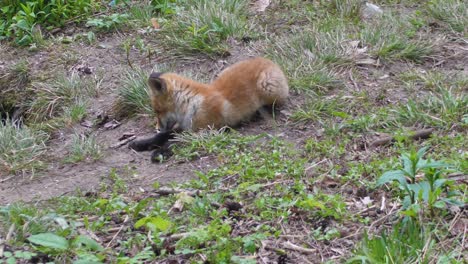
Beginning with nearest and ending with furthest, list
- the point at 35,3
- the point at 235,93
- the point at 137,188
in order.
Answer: the point at 137,188 < the point at 235,93 < the point at 35,3

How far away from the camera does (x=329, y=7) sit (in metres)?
9.59

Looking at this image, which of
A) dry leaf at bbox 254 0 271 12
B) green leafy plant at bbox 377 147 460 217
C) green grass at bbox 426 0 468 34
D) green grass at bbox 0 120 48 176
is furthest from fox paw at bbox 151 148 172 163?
green grass at bbox 426 0 468 34

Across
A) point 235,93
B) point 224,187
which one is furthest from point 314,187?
point 235,93

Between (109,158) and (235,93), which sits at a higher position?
(235,93)

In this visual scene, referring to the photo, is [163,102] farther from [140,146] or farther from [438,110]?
[438,110]

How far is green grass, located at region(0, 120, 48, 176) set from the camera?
700 cm

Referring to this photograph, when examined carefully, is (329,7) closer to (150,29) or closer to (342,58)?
(342,58)

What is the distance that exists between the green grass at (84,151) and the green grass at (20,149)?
318 millimetres

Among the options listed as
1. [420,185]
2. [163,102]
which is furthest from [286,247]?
[163,102]

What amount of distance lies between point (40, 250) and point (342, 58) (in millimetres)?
4688

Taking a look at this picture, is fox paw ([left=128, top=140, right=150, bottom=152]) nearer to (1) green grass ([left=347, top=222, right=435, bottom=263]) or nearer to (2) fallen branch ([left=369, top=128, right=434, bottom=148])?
(2) fallen branch ([left=369, top=128, right=434, bottom=148])

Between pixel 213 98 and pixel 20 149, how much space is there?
2.14 metres

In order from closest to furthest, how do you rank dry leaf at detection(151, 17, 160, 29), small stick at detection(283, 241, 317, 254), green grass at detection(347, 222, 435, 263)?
1. green grass at detection(347, 222, 435, 263)
2. small stick at detection(283, 241, 317, 254)
3. dry leaf at detection(151, 17, 160, 29)

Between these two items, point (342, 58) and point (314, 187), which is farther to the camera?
point (342, 58)
